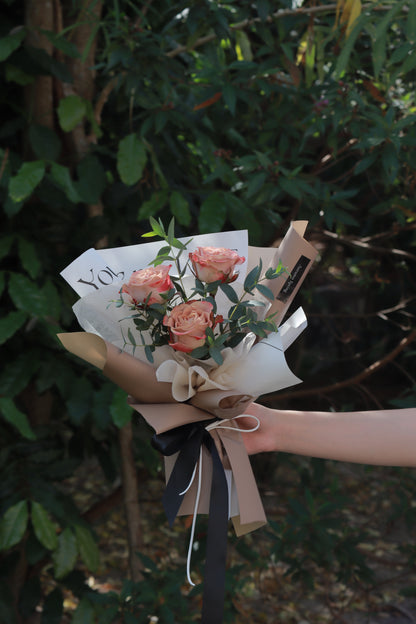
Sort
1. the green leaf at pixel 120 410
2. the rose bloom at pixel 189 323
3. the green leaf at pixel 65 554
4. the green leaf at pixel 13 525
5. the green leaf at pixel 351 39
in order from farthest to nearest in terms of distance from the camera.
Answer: the green leaf at pixel 65 554 → the green leaf at pixel 13 525 → the green leaf at pixel 120 410 → the green leaf at pixel 351 39 → the rose bloom at pixel 189 323

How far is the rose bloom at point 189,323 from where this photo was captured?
0.92 meters

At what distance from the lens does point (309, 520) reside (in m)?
2.15

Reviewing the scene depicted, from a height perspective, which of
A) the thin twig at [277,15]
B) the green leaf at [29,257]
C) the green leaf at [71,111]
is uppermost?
the thin twig at [277,15]

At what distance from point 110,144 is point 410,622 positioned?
94.4 inches

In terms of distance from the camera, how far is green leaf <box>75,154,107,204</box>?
1.90 m

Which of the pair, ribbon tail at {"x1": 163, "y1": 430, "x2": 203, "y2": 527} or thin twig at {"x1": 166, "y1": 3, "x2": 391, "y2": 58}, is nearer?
ribbon tail at {"x1": 163, "y1": 430, "x2": 203, "y2": 527}

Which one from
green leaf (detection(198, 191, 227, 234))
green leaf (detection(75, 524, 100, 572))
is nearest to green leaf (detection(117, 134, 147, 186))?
green leaf (detection(198, 191, 227, 234))

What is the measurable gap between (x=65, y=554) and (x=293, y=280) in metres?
1.30

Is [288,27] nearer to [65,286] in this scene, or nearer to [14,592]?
[65,286]

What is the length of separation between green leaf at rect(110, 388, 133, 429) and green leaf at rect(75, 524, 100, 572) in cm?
52

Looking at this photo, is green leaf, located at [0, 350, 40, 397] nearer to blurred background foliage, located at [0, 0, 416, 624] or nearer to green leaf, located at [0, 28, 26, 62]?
blurred background foliage, located at [0, 0, 416, 624]

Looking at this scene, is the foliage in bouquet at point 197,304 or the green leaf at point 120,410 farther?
the green leaf at point 120,410

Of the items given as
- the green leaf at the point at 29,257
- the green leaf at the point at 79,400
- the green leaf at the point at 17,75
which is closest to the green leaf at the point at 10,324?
the green leaf at the point at 29,257

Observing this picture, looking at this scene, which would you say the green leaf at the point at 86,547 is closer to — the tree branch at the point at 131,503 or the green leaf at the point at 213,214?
the tree branch at the point at 131,503
